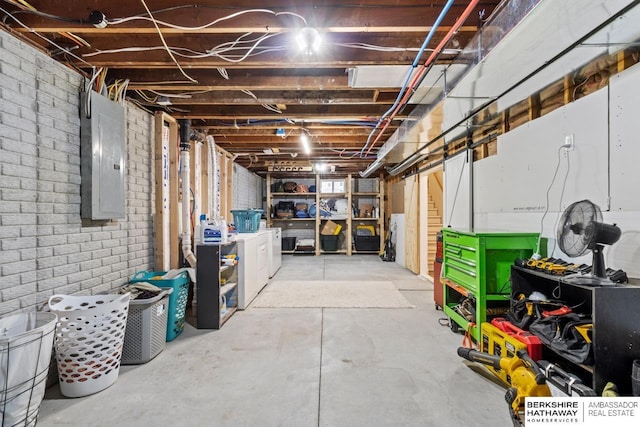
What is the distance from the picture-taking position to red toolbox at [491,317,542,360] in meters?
1.82

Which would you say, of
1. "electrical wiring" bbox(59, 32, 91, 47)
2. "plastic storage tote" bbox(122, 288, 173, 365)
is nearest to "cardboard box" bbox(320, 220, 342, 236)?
"plastic storage tote" bbox(122, 288, 173, 365)

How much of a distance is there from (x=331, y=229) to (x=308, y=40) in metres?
6.49

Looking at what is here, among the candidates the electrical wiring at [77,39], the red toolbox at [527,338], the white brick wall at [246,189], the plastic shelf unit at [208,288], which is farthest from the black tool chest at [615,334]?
the white brick wall at [246,189]

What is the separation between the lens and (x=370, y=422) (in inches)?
64.0

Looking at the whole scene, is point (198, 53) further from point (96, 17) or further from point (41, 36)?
point (41, 36)

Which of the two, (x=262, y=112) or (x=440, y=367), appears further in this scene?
(x=262, y=112)

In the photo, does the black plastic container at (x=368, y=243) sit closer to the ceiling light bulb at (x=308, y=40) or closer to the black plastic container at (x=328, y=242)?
the black plastic container at (x=328, y=242)

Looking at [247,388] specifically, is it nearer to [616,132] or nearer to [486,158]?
[616,132]

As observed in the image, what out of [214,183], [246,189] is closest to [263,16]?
[214,183]

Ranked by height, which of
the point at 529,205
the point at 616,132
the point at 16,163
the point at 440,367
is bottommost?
the point at 440,367

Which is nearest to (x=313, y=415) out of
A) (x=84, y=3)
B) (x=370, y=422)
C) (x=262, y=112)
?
(x=370, y=422)

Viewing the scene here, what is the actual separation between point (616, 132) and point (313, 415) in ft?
8.34

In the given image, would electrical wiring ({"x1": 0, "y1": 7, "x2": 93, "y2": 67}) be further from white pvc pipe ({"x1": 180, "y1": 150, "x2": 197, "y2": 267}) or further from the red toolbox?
the red toolbox

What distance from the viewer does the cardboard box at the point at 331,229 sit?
8.17m
